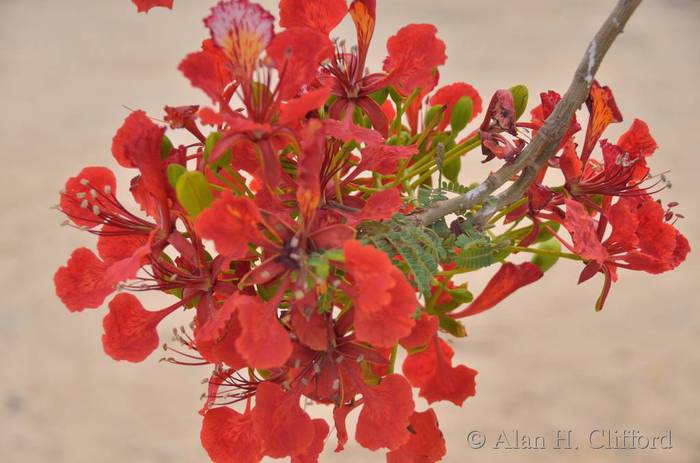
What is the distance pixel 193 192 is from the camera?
34cm

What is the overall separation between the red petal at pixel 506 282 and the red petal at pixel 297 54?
0.17m

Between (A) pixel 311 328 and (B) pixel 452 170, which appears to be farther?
(B) pixel 452 170

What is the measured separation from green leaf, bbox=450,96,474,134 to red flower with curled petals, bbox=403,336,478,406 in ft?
0.44

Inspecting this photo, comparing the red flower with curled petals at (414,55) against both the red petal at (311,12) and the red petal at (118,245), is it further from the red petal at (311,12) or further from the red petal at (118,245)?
the red petal at (118,245)

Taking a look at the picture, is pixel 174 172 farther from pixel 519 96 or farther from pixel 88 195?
pixel 519 96

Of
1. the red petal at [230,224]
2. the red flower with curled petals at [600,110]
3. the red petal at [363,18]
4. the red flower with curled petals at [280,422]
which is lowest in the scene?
the red flower with curled petals at [280,422]

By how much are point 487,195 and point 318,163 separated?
0.13 metres

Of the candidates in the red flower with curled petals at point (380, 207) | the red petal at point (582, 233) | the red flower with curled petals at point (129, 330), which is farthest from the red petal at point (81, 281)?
the red petal at point (582, 233)

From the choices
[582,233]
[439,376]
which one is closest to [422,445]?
[439,376]

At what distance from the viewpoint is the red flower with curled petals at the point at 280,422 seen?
15.8 inches

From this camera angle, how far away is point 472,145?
1.56 ft

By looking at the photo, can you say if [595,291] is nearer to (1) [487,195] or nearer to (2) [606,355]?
(2) [606,355]

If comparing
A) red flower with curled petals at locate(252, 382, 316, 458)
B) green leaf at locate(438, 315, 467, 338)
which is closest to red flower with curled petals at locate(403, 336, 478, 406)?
green leaf at locate(438, 315, 467, 338)

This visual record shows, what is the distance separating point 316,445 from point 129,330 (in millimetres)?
118
